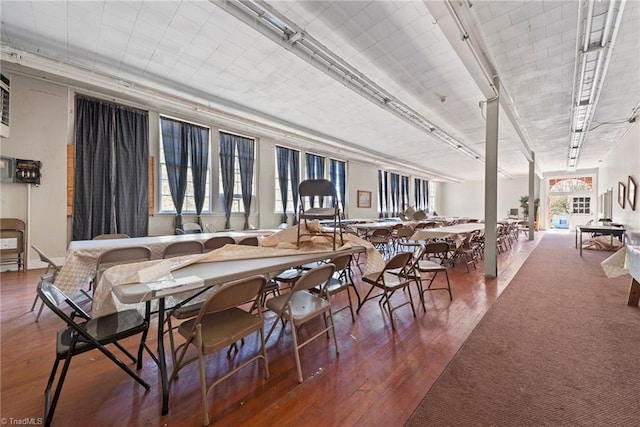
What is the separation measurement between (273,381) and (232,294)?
0.77 m

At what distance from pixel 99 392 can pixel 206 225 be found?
16.6 ft

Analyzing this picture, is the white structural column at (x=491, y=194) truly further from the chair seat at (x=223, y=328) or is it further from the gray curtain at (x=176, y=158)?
the gray curtain at (x=176, y=158)

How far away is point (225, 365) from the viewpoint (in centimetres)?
191

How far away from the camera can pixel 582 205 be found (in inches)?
534

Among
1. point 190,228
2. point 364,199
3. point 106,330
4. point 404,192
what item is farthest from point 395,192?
point 106,330

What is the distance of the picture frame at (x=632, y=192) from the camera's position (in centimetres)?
595

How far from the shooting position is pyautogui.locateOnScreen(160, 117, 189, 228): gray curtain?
582cm

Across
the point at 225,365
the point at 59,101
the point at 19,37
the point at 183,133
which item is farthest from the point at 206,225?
the point at 225,365

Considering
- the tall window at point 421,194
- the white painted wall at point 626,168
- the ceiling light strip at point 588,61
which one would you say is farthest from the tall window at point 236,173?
the tall window at point 421,194

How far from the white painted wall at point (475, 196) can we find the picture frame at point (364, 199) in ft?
30.0

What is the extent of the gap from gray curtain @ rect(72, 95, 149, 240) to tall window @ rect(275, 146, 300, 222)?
11.8 feet

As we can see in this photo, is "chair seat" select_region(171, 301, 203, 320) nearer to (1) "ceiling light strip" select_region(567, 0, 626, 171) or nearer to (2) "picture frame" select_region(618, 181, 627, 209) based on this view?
(1) "ceiling light strip" select_region(567, 0, 626, 171)

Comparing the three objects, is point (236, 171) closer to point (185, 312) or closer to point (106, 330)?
point (185, 312)

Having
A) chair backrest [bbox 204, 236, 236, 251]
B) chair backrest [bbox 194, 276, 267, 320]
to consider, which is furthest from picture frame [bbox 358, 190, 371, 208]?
chair backrest [bbox 194, 276, 267, 320]
